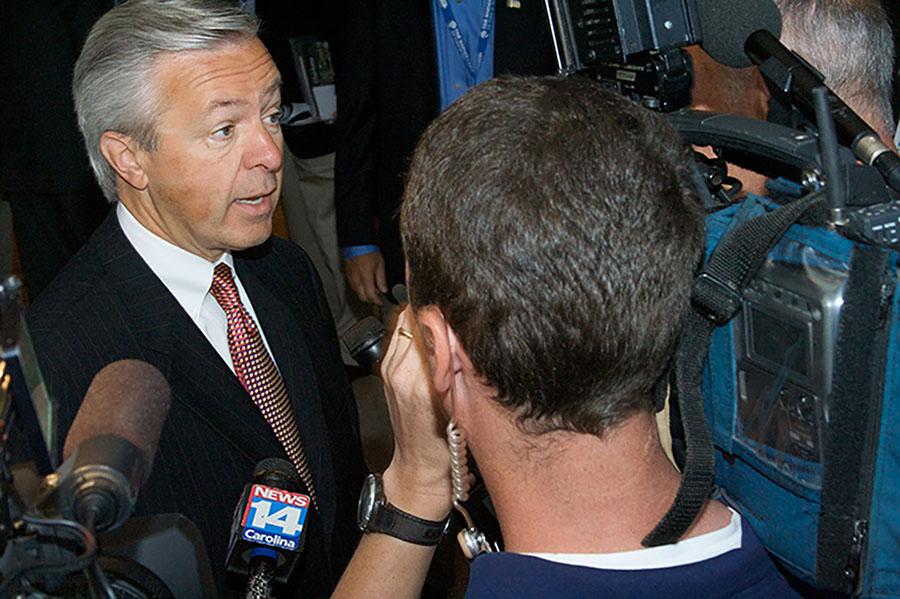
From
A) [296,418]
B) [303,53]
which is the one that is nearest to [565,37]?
[296,418]

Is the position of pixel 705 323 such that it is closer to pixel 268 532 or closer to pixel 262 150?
pixel 268 532

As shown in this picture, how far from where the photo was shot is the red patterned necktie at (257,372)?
1.86 meters

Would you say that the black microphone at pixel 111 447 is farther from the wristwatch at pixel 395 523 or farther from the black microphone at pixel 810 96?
the black microphone at pixel 810 96

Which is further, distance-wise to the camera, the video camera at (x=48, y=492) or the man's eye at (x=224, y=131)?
the man's eye at (x=224, y=131)

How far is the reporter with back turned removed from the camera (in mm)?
1021

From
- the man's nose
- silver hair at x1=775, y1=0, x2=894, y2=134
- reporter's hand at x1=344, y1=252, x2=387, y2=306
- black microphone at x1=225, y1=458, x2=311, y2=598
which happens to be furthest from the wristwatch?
reporter's hand at x1=344, y1=252, x2=387, y2=306

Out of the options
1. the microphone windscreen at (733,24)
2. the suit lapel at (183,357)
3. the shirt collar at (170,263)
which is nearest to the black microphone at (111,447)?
the suit lapel at (183,357)

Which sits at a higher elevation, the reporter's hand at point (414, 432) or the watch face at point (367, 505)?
the reporter's hand at point (414, 432)

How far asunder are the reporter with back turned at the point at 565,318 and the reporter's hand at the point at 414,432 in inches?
8.5

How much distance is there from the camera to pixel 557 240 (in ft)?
3.30

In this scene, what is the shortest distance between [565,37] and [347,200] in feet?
5.14

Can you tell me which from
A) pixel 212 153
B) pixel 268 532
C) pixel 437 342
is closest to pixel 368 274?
pixel 212 153

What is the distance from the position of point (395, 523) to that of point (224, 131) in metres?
0.83

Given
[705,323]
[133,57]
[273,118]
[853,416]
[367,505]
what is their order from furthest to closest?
[273,118] < [133,57] < [367,505] < [705,323] < [853,416]
